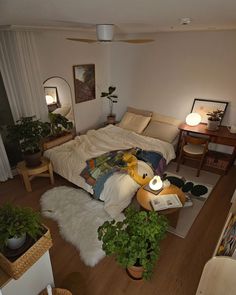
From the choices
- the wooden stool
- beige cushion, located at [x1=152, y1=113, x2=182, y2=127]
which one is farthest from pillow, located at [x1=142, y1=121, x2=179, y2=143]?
the wooden stool

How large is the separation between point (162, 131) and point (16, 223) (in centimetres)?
311

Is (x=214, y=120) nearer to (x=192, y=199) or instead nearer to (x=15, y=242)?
(x=192, y=199)

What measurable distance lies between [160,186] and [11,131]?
7.12 feet

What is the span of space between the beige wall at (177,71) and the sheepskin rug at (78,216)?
2.48 m

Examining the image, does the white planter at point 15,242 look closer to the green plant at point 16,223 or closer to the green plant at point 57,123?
the green plant at point 16,223

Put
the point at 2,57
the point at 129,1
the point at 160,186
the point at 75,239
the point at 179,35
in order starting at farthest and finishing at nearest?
the point at 179,35, the point at 2,57, the point at 160,186, the point at 75,239, the point at 129,1

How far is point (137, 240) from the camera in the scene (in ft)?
5.37

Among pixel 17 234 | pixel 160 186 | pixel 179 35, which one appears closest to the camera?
pixel 17 234

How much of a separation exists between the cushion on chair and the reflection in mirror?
2.29m

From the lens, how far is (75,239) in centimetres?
235

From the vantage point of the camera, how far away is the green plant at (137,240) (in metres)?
1.62

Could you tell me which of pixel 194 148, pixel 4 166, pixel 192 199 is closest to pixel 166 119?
pixel 194 148

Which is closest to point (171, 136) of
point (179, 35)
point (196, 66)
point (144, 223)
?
point (196, 66)

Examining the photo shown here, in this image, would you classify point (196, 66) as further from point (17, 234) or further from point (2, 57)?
point (17, 234)
